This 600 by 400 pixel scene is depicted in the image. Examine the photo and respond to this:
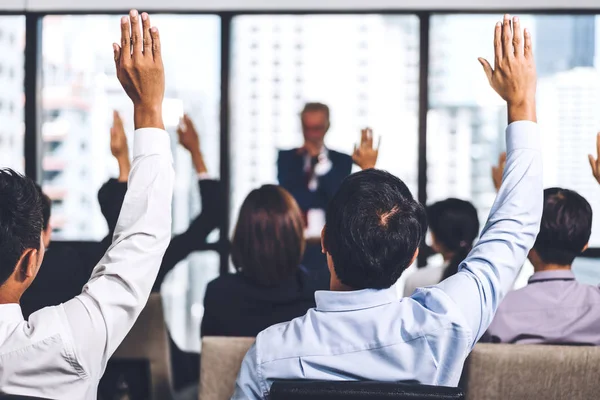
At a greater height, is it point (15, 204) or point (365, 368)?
point (15, 204)

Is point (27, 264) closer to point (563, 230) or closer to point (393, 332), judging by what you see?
point (393, 332)

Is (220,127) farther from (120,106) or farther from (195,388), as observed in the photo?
(195,388)

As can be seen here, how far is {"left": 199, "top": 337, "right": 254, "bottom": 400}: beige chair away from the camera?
166cm

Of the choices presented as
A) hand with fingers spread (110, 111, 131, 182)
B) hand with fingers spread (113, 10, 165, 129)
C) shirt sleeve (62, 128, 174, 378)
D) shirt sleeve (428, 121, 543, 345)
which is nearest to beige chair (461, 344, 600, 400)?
shirt sleeve (428, 121, 543, 345)

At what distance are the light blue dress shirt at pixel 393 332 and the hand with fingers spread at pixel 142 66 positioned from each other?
477 mm

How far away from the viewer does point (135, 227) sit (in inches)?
48.7

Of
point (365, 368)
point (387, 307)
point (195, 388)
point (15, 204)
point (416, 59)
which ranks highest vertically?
point (416, 59)

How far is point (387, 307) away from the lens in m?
1.33

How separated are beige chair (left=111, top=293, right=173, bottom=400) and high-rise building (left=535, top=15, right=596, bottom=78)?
2.85m

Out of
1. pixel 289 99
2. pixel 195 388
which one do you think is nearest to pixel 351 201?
pixel 195 388

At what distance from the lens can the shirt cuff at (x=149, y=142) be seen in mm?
1263

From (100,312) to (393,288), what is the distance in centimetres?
56

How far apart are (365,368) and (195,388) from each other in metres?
1.66

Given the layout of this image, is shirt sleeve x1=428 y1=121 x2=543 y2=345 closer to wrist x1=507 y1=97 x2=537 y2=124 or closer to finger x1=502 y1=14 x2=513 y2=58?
wrist x1=507 y1=97 x2=537 y2=124
